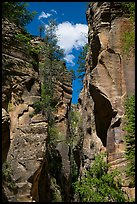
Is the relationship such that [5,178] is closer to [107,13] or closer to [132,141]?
[132,141]

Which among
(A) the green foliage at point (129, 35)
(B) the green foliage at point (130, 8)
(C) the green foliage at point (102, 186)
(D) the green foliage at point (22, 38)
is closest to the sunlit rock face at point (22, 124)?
(D) the green foliage at point (22, 38)

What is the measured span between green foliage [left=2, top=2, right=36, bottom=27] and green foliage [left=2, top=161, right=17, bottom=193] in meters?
7.82

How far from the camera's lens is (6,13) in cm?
1750

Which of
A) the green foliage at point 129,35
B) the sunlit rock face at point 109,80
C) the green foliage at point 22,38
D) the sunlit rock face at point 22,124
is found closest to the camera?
the sunlit rock face at point 22,124

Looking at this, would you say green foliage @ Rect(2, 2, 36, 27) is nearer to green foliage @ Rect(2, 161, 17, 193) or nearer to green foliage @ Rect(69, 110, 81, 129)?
green foliage @ Rect(2, 161, 17, 193)

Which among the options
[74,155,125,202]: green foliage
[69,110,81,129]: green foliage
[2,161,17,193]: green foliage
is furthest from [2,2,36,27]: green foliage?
[69,110,81,129]: green foliage

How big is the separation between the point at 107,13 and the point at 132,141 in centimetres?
978

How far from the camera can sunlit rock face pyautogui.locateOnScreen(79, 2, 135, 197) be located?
20.4 metres

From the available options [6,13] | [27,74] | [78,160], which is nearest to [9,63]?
[27,74]

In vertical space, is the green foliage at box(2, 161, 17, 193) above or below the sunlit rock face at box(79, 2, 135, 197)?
below

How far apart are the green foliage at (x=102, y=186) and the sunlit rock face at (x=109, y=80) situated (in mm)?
618

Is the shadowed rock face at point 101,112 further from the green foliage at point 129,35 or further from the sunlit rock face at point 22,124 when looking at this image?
the sunlit rock face at point 22,124

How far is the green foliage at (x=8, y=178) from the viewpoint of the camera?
17172 mm

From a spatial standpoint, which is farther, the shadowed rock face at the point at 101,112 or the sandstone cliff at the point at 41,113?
the shadowed rock face at the point at 101,112
